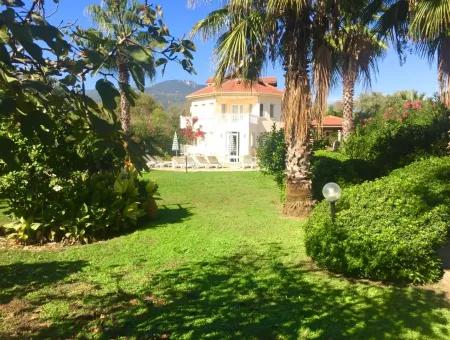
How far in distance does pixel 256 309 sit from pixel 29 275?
321 centimetres

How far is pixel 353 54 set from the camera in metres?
11.5

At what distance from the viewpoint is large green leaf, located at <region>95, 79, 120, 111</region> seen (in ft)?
5.13

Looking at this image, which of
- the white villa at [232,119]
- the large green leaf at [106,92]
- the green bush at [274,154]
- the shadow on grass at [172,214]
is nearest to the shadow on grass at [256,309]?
the large green leaf at [106,92]

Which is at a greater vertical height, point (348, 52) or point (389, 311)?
point (348, 52)

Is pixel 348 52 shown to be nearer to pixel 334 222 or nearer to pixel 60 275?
pixel 334 222

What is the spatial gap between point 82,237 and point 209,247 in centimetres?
231

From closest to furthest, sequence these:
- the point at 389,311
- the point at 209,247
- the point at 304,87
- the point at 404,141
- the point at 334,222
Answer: the point at 389,311
the point at 334,222
the point at 209,247
the point at 304,87
the point at 404,141

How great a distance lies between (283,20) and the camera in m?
8.51

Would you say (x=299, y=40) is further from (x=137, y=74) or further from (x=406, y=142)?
(x=137, y=74)

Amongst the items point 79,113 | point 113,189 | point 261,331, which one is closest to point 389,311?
point 261,331

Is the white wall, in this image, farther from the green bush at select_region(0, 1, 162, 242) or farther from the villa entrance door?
the green bush at select_region(0, 1, 162, 242)

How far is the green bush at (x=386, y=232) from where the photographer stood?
499 centimetres

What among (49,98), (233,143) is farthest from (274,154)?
(233,143)

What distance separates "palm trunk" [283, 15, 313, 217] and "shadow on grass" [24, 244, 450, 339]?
3.66 meters
